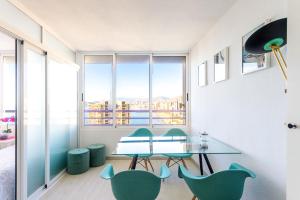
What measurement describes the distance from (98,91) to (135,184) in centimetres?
326

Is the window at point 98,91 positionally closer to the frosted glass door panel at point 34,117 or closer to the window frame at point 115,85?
the window frame at point 115,85

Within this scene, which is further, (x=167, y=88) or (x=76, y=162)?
(x=167, y=88)

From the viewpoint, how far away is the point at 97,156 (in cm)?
377

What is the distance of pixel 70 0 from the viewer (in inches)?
83.4

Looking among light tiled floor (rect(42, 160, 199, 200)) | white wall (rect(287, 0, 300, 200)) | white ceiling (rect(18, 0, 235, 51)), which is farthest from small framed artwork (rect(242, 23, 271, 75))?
light tiled floor (rect(42, 160, 199, 200))

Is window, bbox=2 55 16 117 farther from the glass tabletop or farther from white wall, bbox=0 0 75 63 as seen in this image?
the glass tabletop

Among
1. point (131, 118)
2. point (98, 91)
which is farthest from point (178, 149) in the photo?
point (98, 91)

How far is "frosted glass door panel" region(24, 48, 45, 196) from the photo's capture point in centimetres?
231

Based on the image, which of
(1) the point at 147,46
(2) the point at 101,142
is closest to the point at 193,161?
(2) the point at 101,142

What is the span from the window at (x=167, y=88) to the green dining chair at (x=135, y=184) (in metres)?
2.87

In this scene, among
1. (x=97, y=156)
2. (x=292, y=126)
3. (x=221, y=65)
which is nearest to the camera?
(x=292, y=126)

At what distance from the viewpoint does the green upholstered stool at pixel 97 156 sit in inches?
147

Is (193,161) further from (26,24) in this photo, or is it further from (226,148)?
(26,24)

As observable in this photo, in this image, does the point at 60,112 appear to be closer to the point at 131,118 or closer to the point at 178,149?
the point at 131,118
